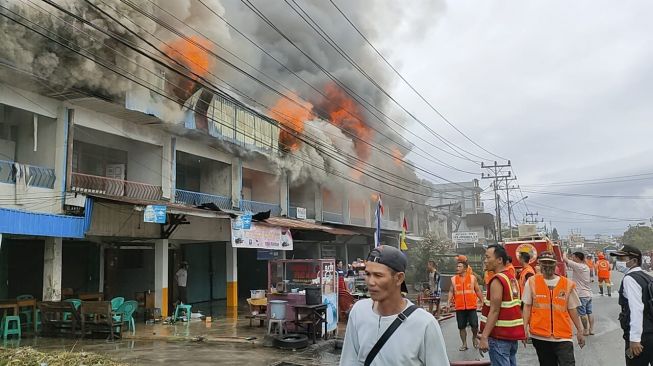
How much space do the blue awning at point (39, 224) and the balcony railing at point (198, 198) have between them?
5.07 metres

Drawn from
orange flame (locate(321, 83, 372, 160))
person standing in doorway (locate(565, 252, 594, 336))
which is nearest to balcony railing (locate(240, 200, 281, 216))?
orange flame (locate(321, 83, 372, 160))

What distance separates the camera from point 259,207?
21391mm

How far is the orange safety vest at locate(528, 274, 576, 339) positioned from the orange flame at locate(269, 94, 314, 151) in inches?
737

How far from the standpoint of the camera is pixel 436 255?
24531 mm

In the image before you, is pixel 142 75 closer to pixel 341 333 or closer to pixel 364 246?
pixel 341 333

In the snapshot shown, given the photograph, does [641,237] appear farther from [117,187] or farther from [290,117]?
[117,187]

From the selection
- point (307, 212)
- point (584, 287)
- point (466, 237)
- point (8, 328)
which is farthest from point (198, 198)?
point (466, 237)

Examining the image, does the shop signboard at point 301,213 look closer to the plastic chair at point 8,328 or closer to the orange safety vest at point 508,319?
the plastic chair at point 8,328

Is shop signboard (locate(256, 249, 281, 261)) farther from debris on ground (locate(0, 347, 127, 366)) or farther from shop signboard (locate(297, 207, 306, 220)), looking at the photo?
debris on ground (locate(0, 347, 127, 366))

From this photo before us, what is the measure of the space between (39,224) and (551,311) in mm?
10928

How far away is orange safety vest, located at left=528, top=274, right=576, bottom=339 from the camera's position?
4.41 m

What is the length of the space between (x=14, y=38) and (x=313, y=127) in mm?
14394

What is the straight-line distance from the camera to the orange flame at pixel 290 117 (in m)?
23.0

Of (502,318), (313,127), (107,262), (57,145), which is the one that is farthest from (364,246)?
(502,318)
